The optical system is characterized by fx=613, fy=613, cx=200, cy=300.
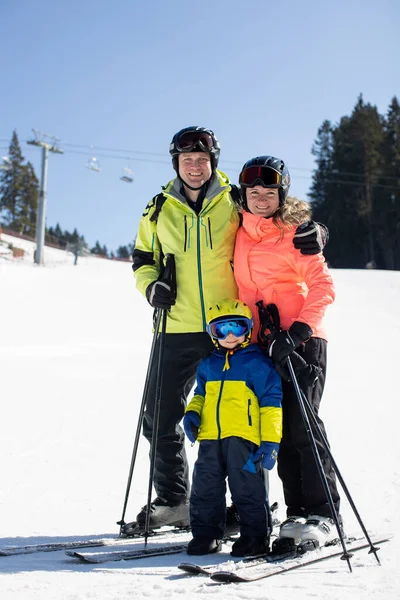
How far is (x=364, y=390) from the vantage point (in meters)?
9.45

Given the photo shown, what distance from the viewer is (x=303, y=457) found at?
359cm

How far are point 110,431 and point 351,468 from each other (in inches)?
108

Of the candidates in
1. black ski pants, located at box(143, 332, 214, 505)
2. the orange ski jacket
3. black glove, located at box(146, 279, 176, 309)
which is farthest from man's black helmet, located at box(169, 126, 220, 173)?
black ski pants, located at box(143, 332, 214, 505)

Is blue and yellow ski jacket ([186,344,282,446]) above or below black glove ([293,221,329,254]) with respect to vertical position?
below

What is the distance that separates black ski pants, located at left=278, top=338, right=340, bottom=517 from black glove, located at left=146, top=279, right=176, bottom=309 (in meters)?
0.91

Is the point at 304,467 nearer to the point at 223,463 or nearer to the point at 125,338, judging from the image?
the point at 223,463

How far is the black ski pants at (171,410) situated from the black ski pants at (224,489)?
68cm

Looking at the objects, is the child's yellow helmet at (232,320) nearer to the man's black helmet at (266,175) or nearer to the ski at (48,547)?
the man's black helmet at (266,175)

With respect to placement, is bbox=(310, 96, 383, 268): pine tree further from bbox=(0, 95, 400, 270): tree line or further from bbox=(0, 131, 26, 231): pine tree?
bbox=(0, 131, 26, 231): pine tree

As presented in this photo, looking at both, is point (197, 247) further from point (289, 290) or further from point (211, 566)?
point (211, 566)

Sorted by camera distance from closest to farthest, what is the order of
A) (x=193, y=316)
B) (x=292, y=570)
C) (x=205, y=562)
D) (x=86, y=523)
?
(x=292, y=570) → (x=205, y=562) → (x=193, y=316) → (x=86, y=523)

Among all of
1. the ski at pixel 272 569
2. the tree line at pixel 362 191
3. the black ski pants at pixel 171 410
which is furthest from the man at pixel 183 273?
the tree line at pixel 362 191

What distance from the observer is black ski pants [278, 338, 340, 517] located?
11.7 feet

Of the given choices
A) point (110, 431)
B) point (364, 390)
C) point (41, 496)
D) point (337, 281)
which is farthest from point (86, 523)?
point (337, 281)
